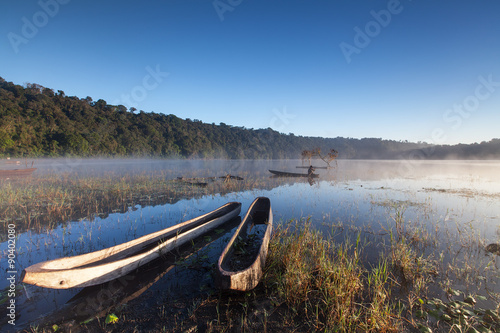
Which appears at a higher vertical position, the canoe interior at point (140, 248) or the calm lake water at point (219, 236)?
the canoe interior at point (140, 248)

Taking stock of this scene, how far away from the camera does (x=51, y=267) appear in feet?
11.0

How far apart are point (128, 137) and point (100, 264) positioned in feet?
225

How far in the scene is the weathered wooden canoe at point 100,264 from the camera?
3.06 meters

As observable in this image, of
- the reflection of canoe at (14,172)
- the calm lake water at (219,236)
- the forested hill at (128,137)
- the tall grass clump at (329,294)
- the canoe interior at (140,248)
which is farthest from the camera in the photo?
the forested hill at (128,137)

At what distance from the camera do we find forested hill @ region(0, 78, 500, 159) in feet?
140

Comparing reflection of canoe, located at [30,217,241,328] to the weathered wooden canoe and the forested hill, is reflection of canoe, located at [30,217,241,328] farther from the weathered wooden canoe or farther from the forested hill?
the forested hill

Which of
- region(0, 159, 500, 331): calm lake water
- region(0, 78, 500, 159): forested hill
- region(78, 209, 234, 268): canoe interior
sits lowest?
region(0, 159, 500, 331): calm lake water

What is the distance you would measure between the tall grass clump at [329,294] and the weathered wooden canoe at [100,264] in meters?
2.84

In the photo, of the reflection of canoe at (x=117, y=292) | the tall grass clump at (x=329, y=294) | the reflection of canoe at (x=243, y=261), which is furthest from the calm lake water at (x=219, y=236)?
the tall grass clump at (x=329, y=294)

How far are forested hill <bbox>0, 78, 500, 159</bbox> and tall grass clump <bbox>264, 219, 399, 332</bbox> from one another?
5741cm

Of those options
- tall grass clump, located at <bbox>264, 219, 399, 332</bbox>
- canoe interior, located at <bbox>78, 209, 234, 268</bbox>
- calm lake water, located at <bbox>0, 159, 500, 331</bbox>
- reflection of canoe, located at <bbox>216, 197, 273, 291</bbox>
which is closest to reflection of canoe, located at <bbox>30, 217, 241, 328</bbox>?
calm lake water, located at <bbox>0, 159, 500, 331</bbox>

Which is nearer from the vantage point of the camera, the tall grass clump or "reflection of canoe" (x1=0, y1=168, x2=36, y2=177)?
the tall grass clump

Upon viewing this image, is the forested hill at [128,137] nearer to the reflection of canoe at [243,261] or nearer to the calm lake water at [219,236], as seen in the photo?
the calm lake water at [219,236]

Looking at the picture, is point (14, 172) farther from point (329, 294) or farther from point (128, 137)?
point (128, 137)
